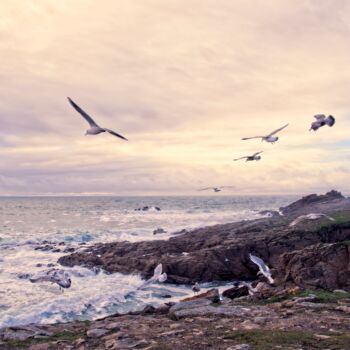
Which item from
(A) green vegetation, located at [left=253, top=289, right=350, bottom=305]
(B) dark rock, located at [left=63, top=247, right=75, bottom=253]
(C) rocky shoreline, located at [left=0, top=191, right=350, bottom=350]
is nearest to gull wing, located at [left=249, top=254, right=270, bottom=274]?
(C) rocky shoreline, located at [left=0, top=191, right=350, bottom=350]

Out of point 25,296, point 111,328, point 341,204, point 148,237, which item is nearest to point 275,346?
point 111,328

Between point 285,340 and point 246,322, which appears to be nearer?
point 285,340

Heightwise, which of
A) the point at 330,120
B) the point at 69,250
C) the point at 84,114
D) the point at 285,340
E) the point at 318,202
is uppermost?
the point at 84,114

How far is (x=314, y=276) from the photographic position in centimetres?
1933

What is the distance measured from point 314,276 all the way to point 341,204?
39.2 metres

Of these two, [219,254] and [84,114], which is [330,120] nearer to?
[84,114]

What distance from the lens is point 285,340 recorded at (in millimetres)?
9812

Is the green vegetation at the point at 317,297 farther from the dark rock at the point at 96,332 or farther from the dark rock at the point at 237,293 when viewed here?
the dark rock at the point at 96,332

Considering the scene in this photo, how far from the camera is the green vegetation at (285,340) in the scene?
368 inches

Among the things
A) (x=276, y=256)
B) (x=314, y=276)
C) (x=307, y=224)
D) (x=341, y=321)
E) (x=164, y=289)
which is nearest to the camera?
(x=341, y=321)

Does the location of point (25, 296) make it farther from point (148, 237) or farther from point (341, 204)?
point (341, 204)

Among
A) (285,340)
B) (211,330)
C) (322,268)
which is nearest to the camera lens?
(285,340)

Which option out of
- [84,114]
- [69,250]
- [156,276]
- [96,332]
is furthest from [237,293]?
[69,250]

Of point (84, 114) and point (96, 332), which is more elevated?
point (84, 114)
